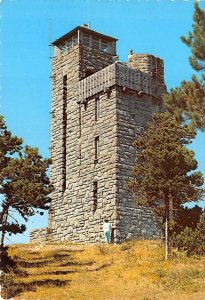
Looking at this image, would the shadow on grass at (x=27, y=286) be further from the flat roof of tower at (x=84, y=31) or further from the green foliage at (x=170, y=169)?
the flat roof of tower at (x=84, y=31)

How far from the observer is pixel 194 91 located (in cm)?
2230

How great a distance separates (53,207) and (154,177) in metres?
12.0

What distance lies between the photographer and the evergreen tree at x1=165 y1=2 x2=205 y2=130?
21.9 meters

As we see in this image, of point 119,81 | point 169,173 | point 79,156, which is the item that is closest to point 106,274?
point 169,173

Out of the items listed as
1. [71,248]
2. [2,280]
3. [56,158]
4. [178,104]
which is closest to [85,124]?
[56,158]

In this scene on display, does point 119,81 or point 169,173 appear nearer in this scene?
point 169,173

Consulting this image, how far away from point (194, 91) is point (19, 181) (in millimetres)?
7815

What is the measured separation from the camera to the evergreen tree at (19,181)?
942 inches

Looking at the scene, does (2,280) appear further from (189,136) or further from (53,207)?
(53,207)

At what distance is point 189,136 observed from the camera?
28391 mm

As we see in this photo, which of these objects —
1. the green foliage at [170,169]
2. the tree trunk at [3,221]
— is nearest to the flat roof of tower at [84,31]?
the green foliage at [170,169]

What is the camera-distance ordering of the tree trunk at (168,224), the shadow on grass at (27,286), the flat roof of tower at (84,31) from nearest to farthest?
the shadow on grass at (27,286)
the tree trunk at (168,224)
the flat roof of tower at (84,31)

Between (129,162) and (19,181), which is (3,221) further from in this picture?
(129,162)

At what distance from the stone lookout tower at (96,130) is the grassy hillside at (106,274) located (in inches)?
128
